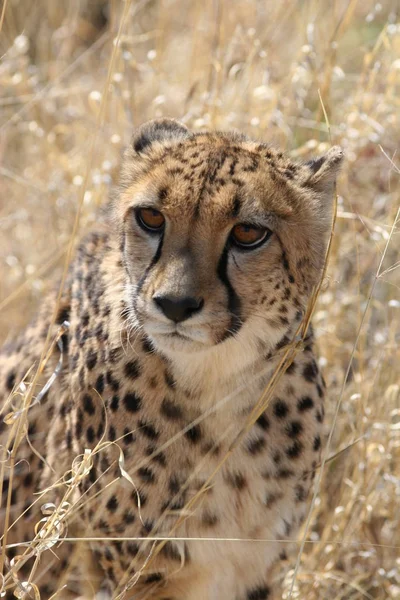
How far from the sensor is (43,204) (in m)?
4.14

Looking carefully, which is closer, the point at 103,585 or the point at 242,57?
the point at 103,585

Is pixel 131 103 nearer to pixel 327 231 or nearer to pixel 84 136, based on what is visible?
pixel 84 136

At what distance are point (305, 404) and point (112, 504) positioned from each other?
538 mm

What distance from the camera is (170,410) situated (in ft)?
7.38

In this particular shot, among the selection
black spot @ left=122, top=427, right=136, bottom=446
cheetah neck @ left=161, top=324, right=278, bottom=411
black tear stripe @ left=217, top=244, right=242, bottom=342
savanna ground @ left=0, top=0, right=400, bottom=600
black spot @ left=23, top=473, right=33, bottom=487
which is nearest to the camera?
black tear stripe @ left=217, top=244, right=242, bottom=342

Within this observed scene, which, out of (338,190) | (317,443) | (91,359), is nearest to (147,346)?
(91,359)

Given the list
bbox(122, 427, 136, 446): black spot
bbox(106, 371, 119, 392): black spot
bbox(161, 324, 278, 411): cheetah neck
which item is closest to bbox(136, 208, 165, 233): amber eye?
bbox(161, 324, 278, 411): cheetah neck

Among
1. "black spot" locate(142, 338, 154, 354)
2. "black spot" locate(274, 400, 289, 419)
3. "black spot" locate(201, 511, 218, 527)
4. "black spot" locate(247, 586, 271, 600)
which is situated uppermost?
"black spot" locate(142, 338, 154, 354)

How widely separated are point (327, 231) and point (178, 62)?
3676mm

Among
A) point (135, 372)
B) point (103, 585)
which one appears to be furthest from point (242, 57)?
point (103, 585)

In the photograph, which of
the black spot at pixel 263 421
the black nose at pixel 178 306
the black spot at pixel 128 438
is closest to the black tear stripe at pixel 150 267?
the black nose at pixel 178 306

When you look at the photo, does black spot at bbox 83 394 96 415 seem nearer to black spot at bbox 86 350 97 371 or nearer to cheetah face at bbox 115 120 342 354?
black spot at bbox 86 350 97 371

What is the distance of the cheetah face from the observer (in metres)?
1.96

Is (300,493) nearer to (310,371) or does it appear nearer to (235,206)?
(310,371)
